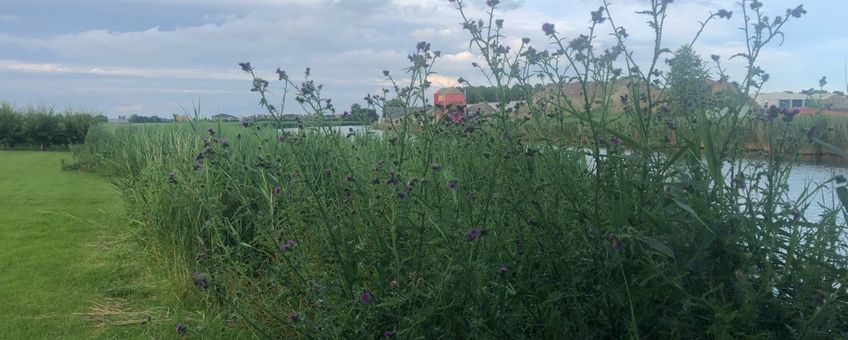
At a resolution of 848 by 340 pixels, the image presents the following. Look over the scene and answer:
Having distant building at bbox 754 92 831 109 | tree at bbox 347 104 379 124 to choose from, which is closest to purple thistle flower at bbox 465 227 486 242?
distant building at bbox 754 92 831 109

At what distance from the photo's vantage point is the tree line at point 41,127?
26.9m

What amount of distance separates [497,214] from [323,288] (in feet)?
2.72

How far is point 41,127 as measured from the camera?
Result: 2742 centimetres

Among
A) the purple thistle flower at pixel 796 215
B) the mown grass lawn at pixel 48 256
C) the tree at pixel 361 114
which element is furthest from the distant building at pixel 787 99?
the mown grass lawn at pixel 48 256

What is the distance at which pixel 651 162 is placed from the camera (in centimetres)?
292

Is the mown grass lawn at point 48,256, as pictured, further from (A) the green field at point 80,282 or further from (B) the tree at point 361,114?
(B) the tree at point 361,114

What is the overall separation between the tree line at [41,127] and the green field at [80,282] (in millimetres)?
18488

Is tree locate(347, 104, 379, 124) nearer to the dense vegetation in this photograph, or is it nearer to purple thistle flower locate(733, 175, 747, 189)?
the dense vegetation

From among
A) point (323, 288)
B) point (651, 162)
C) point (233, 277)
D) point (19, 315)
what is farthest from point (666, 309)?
point (19, 315)

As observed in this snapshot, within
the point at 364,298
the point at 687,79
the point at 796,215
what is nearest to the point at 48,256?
the point at 364,298

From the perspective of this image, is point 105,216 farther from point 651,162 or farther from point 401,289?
point 651,162

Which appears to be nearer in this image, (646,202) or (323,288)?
(646,202)

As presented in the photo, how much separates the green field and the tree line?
1849cm

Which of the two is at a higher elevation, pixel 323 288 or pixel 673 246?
pixel 673 246
